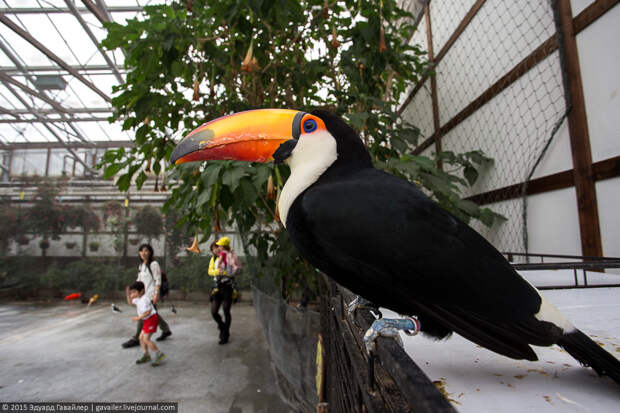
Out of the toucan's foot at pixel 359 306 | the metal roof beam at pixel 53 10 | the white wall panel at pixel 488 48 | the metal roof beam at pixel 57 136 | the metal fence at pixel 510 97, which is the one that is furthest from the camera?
the metal roof beam at pixel 57 136

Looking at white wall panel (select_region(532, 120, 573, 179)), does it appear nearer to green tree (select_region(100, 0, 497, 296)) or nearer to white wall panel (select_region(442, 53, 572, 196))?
white wall panel (select_region(442, 53, 572, 196))

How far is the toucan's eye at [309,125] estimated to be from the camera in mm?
1113

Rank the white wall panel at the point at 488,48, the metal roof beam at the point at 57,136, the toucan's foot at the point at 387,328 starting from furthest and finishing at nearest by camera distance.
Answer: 1. the metal roof beam at the point at 57,136
2. the white wall panel at the point at 488,48
3. the toucan's foot at the point at 387,328

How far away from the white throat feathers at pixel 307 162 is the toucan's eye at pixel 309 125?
0.02 m

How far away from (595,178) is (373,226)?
2.25 metres

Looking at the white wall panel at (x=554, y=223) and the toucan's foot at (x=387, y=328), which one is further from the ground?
the white wall panel at (x=554, y=223)

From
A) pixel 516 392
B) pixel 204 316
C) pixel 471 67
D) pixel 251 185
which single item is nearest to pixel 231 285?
pixel 204 316

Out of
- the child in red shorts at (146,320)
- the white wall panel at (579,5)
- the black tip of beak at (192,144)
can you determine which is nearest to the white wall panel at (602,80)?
the white wall panel at (579,5)

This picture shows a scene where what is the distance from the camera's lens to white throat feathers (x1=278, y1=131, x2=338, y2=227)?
103 centimetres

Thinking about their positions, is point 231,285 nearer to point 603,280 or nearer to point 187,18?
point 187,18

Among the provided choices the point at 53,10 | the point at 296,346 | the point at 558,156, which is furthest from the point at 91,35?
the point at 558,156

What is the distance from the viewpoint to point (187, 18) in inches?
91.7

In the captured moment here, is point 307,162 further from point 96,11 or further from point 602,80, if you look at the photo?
point 96,11

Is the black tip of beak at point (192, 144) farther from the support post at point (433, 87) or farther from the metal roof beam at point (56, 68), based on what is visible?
the metal roof beam at point (56, 68)
